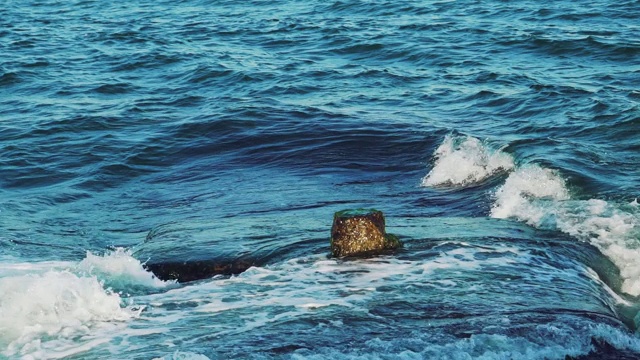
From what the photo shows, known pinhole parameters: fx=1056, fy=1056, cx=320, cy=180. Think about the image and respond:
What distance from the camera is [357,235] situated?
8586 millimetres

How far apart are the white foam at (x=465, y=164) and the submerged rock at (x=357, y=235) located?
13.2 ft

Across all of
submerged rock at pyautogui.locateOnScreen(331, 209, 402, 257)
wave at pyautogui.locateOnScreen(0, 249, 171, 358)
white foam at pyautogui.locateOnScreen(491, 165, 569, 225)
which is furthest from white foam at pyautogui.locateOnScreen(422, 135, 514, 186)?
wave at pyautogui.locateOnScreen(0, 249, 171, 358)

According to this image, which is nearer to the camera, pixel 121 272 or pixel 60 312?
pixel 60 312

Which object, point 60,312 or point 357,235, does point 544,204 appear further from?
point 60,312

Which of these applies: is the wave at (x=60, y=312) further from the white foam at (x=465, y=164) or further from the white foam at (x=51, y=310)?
the white foam at (x=465, y=164)

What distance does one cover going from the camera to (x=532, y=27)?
21.4 meters

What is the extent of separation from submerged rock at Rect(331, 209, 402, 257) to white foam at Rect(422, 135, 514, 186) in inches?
158

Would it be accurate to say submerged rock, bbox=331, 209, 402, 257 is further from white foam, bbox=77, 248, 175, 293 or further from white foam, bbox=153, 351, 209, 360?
white foam, bbox=153, 351, 209, 360

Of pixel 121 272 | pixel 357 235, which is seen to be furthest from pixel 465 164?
pixel 121 272

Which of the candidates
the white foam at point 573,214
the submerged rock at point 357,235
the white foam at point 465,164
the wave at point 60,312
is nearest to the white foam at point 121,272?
the wave at point 60,312

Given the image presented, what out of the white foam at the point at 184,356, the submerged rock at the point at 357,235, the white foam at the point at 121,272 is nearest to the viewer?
the white foam at the point at 184,356

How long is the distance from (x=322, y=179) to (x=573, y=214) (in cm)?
361

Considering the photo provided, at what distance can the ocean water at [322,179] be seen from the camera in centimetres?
700

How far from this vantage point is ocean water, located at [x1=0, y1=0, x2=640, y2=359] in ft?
23.0
